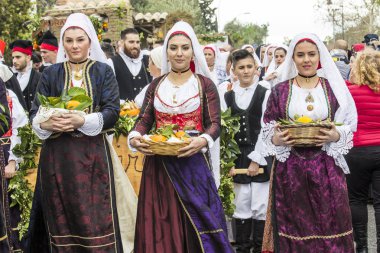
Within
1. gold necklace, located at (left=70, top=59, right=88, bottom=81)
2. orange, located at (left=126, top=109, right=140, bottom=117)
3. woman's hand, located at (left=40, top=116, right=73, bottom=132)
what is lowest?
orange, located at (left=126, top=109, right=140, bottom=117)

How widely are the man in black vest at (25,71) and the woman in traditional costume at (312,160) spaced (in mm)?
4439

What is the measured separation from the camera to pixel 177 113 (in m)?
5.46

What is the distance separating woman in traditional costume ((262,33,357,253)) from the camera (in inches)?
214

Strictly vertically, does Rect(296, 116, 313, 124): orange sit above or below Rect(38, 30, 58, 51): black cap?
below

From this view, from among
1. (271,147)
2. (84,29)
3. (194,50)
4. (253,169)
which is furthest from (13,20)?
(271,147)

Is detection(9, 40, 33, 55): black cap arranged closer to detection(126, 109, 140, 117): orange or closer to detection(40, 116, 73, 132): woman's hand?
detection(126, 109, 140, 117): orange

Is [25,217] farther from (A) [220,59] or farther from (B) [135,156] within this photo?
(A) [220,59]

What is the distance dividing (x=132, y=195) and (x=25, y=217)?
1378mm

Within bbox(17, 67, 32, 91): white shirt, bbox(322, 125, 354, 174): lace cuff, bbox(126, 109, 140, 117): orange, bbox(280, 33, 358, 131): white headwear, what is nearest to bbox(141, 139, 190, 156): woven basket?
bbox(322, 125, 354, 174): lace cuff

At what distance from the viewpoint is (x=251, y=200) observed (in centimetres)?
697

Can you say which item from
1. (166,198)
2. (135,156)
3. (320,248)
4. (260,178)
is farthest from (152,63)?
(320,248)

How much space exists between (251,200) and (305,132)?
1.97 m

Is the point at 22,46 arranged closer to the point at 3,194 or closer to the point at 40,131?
the point at 40,131

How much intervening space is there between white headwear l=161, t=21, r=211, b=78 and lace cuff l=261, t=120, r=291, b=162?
0.68 metres
